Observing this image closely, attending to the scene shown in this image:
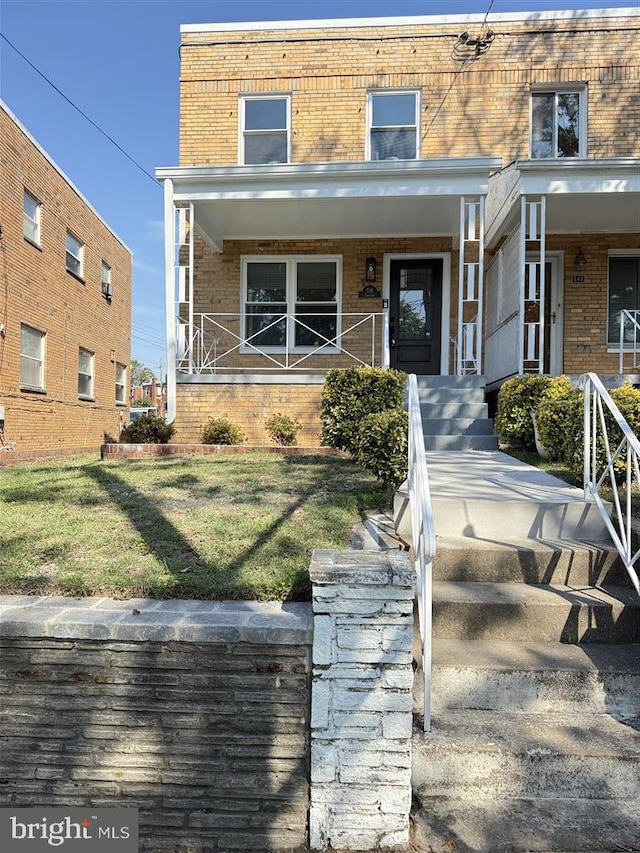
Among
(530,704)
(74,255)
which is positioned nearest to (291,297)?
(74,255)

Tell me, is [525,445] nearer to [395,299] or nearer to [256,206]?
[395,299]

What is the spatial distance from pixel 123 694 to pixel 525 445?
204 inches

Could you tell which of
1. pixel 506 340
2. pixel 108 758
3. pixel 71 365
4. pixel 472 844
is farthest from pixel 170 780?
pixel 71 365

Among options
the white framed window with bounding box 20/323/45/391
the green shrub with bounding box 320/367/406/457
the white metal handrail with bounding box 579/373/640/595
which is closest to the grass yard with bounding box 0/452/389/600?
the green shrub with bounding box 320/367/406/457

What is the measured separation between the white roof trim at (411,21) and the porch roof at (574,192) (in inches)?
121

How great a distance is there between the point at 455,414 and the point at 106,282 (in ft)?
42.9

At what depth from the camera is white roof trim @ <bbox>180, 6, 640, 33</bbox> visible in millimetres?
9414

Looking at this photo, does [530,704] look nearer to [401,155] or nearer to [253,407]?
[253,407]

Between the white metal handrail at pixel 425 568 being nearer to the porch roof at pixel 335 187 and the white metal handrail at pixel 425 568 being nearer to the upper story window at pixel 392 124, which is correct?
the porch roof at pixel 335 187

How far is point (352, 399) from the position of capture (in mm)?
5723

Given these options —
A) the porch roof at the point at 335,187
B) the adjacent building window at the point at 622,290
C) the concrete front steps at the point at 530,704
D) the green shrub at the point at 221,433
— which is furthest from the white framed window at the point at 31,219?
the concrete front steps at the point at 530,704

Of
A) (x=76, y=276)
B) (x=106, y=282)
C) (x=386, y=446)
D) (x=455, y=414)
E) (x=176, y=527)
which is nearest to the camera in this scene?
(x=176, y=527)

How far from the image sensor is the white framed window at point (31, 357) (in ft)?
37.1

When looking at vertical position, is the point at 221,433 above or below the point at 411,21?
below
